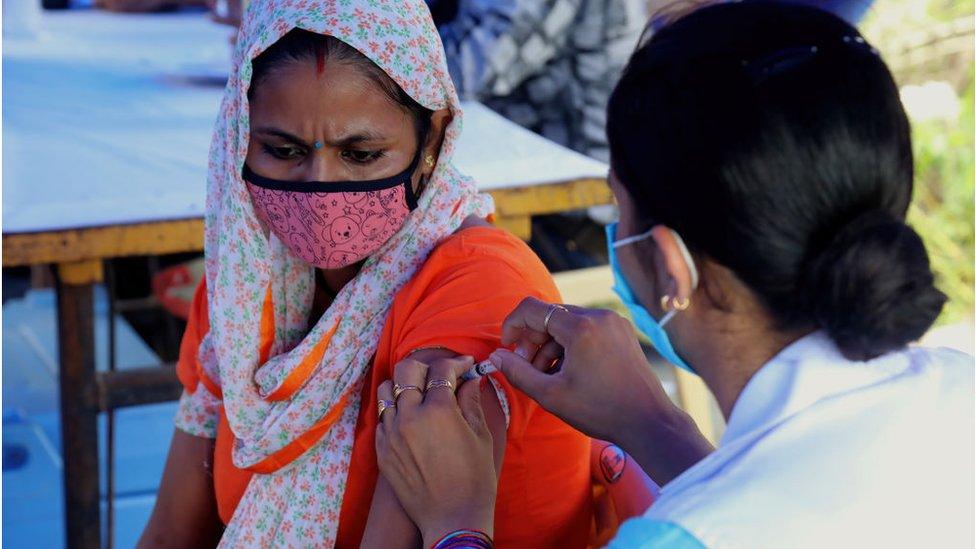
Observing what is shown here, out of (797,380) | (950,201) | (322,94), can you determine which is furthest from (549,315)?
(950,201)

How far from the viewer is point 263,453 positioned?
1674mm

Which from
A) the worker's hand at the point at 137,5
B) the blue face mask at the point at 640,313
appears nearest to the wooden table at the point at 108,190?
the blue face mask at the point at 640,313

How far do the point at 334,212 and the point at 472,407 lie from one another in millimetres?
406

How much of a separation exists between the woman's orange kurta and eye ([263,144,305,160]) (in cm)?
25

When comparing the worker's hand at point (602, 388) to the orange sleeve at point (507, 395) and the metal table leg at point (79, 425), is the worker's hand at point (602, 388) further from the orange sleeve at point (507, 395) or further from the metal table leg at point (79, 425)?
the metal table leg at point (79, 425)

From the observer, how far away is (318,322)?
1.69 meters

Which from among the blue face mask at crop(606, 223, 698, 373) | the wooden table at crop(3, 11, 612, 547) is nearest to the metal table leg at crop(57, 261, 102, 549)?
the wooden table at crop(3, 11, 612, 547)

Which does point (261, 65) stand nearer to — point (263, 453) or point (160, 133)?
point (263, 453)

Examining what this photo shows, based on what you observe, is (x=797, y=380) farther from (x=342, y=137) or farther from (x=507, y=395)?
(x=342, y=137)

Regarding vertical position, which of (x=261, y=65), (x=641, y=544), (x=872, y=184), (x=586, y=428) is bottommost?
(x=586, y=428)

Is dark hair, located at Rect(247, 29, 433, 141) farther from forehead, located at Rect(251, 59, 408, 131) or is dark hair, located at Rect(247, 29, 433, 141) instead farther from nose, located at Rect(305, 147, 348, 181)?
nose, located at Rect(305, 147, 348, 181)

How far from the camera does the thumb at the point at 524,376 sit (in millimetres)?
1344

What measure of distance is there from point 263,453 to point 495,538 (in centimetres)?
40

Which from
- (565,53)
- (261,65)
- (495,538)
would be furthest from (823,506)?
(565,53)
